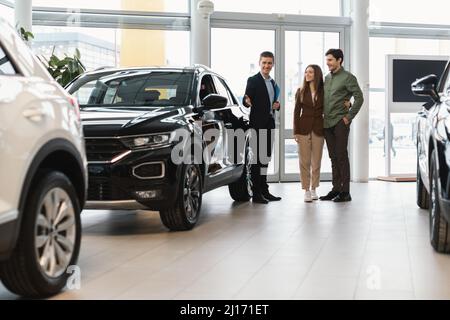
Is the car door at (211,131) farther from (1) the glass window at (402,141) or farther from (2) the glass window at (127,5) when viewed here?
(1) the glass window at (402,141)

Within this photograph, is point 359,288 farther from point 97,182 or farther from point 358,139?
point 358,139

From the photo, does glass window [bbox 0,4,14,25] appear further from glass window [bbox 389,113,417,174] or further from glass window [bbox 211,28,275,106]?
glass window [bbox 389,113,417,174]

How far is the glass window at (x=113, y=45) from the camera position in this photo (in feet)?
34.6

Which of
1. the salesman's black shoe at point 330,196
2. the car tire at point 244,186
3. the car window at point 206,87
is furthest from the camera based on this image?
the salesman's black shoe at point 330,196

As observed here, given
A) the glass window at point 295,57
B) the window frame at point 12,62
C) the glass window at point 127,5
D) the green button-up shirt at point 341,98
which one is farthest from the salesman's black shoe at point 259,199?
the window frame at point 12,62

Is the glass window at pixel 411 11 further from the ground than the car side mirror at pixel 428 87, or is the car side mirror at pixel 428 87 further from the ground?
the glass window at pixel 411 11

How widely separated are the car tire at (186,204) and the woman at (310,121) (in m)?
2.35

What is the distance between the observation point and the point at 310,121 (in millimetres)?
7832

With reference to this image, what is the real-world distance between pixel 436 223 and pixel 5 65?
293cm

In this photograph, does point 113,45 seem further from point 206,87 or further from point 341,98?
point 206,87

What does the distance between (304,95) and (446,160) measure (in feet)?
12.9

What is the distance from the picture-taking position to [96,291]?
140 inches

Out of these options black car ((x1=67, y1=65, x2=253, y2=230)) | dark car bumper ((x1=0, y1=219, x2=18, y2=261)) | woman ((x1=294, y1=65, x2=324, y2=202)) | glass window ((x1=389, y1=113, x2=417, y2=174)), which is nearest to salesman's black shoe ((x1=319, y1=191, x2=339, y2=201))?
woman ((x1=294, y1=65, x2=324, y2=202))
